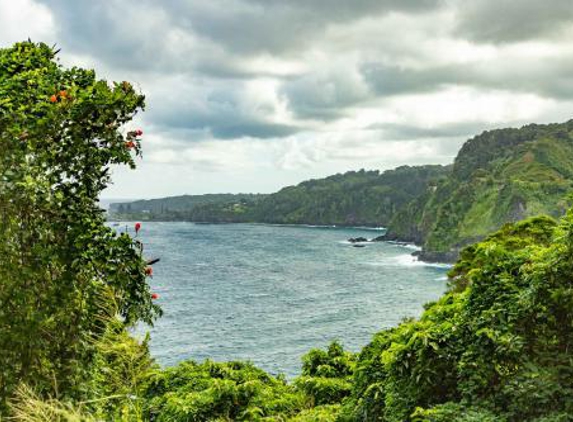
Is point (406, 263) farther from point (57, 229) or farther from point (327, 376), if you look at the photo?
point (57, 229)

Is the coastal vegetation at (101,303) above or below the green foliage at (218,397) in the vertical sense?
above

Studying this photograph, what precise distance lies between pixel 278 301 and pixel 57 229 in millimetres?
90341

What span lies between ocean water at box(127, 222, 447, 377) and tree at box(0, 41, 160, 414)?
27.2m

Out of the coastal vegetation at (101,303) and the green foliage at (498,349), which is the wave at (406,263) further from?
the coastal vegetation at (101,303)

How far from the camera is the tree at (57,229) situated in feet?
30.7

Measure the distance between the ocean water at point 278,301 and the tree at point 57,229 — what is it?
89.3 ft

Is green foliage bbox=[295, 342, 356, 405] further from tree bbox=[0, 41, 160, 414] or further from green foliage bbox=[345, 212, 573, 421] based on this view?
tree bbox=[0, 41, 160, 414]

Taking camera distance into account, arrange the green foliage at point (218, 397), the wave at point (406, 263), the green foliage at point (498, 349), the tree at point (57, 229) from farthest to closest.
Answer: the wave at point (406, 263) < the green foliage at point (218, 397) < the green foliage at point (498, 349) < the tree at point (57, 229)

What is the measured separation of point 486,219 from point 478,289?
6972 inches

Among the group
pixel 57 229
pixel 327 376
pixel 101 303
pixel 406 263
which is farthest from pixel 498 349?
pixel 406 263

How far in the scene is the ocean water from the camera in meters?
70.3

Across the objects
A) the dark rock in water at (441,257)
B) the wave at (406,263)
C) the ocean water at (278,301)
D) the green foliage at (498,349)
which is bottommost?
the ocean water at (278,301)

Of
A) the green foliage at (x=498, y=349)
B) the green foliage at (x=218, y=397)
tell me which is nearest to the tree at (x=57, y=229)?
the green foliage at (x=498, y=349)

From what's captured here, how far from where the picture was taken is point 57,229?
10062 mm
